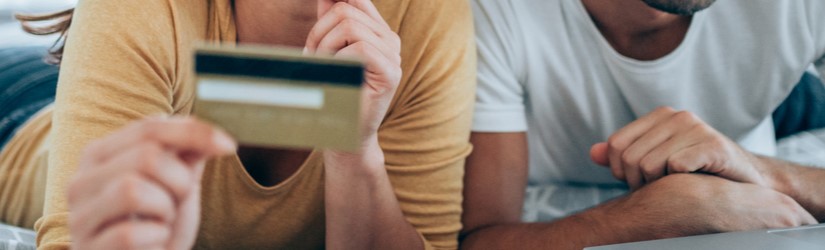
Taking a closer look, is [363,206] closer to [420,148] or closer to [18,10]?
[420,148]

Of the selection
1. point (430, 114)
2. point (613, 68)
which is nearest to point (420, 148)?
point (430, 114)

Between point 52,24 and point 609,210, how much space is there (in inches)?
29.5

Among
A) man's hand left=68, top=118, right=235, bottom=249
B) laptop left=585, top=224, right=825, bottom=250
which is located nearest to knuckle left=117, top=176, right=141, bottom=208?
man's hand left=68, top=118, right=235, bottom=249

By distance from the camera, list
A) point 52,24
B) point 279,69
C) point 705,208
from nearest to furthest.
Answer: point 279,69
point 705,208
point 52,24

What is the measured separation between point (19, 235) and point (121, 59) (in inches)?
15.4

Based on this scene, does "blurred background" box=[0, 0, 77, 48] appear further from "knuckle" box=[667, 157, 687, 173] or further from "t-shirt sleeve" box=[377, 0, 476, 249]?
"knuckle" box=[667, 157, 687, 173]

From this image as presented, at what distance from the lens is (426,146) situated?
0.98 meters

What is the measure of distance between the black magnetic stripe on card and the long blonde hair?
0.64m

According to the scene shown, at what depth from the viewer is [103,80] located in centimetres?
80

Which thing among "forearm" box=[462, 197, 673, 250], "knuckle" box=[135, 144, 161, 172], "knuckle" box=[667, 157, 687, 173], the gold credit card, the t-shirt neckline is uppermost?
the gold credit card

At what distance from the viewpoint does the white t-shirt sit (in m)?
1.17

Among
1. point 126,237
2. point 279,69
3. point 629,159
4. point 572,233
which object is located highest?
point 279,69

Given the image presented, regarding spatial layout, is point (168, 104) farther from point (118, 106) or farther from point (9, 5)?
point (9, 5)

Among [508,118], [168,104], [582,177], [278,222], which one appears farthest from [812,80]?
[168,104]
